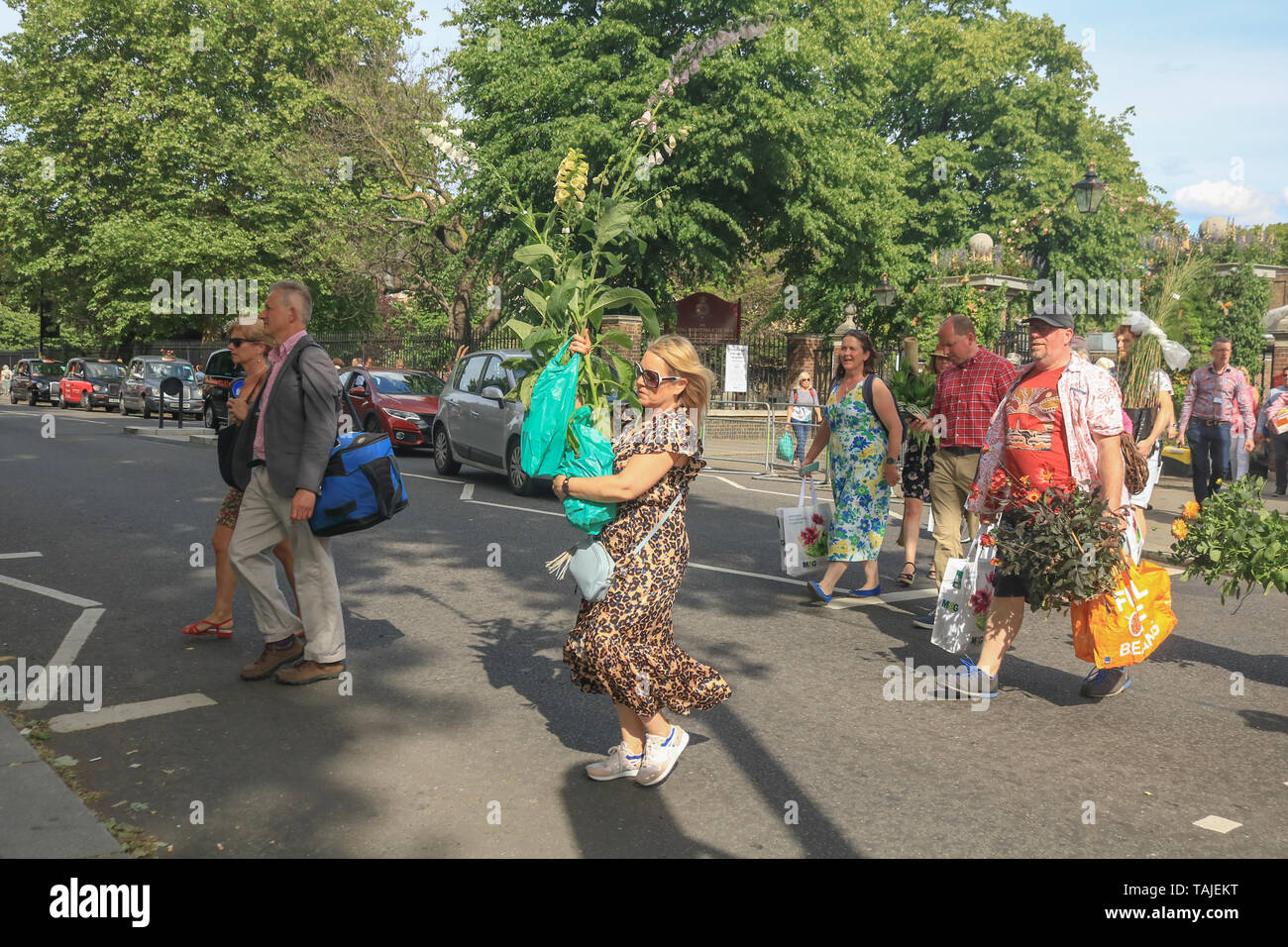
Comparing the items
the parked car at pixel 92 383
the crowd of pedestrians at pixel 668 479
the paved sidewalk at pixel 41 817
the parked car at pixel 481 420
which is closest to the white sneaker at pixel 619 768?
the crowd of pedestrians at pixel 668 479

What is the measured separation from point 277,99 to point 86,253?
859 cm

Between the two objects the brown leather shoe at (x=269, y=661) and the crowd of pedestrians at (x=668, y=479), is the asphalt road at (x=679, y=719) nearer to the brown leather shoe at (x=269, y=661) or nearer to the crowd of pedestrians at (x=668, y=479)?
the brown leather shoe at (x=269, y=661)

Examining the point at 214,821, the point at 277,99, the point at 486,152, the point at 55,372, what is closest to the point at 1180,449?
the point at 486,152

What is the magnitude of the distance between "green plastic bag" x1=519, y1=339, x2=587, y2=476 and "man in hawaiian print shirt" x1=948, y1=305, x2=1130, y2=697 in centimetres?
260

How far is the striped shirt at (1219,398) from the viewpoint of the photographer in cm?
1146

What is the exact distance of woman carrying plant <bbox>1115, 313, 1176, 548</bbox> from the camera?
321 inches

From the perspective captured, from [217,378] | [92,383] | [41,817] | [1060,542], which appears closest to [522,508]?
[1060,542]

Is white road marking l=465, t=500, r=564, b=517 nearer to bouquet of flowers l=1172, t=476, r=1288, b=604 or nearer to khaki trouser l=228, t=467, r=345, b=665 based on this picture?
khaki trouser l=228, t=467, r=345, b=665

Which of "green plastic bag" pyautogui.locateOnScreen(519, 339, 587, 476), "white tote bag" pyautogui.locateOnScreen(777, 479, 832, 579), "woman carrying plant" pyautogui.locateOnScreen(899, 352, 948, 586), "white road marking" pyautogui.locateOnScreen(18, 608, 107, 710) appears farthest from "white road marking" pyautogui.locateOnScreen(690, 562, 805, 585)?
"green plastic bag" pyautogui.locateOnScreen(519, 339, 587, 476)

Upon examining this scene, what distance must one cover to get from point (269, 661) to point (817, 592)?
12.4 ft

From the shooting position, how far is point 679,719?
5180mm

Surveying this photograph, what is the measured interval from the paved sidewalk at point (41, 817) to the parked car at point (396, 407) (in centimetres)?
1416

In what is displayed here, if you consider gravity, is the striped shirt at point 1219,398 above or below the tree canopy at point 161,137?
below

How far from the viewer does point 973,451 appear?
7.16 meters
